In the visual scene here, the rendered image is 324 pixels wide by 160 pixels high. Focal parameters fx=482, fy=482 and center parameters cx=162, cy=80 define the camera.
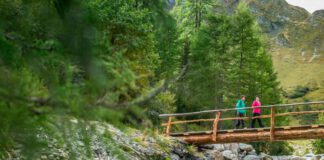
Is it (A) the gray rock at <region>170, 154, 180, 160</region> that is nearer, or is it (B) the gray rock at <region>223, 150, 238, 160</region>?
(A) the gray rock at <region>170, 154, 180, 160</region>

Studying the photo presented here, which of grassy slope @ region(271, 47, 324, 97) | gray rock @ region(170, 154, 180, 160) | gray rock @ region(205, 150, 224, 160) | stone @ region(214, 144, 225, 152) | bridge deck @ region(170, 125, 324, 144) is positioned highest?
bridge deck @ region(170, 125, 324, 144)

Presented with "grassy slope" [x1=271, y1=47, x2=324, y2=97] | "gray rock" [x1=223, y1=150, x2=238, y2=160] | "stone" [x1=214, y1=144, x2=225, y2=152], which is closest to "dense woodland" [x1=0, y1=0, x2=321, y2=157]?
"gray rock" [x1=223, y1=150, x2=238, y2=160]

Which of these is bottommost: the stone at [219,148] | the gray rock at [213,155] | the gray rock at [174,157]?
the stone at [219,148]

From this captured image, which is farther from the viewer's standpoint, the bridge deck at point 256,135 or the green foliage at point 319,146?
the green foliage at point 319,146

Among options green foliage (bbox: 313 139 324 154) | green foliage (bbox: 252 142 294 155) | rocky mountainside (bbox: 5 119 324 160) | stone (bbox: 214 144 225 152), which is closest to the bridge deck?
rocky mountainside (bbox: 5 119 324 160)

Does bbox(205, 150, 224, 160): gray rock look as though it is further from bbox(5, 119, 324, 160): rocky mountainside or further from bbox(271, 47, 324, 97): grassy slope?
bbox(271, 47, 324, 97): grassy slope

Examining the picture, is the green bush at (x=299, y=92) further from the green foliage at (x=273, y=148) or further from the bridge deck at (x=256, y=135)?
the bridge deck at (x=256, y=135)

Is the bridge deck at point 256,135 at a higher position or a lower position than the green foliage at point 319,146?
higher

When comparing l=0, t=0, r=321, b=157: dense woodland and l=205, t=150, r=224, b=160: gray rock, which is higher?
l=0, t=0, r=321, b=157: dense woodland

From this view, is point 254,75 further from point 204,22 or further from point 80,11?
point 80,11

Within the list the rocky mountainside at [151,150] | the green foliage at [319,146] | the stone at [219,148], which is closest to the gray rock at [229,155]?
the rocky mountainside at [151,150]

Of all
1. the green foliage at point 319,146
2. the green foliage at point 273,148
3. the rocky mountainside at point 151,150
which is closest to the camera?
the rocky mountainside at point 151,150

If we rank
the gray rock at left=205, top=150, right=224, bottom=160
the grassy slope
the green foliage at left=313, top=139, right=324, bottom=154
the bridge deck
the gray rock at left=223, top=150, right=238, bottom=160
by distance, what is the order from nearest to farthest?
the bridge deck, the gray rock at left=205, top=150, right=224, bottom=160, the gray rock at left=223, top=150, right=238, bottom=160, the green foliage at left=313, top=139, right=324, bottom=154, the grassy slope

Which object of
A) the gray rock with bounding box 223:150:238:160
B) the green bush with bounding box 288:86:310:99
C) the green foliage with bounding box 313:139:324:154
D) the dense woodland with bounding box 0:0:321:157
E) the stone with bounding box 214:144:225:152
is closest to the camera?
the dense woodland with bounding box 0:0:321:157
